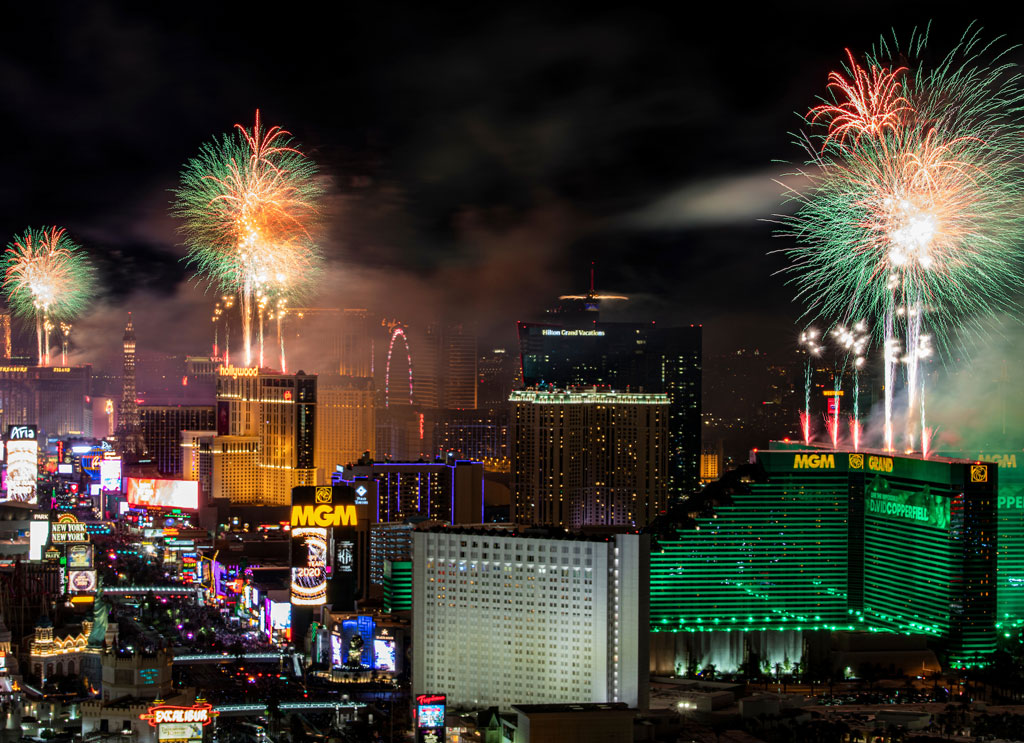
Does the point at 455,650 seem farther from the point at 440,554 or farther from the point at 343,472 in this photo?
the point at 343,472

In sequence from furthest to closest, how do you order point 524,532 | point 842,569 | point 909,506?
1. point 842,569
2. point 909,506
3. point 524,532

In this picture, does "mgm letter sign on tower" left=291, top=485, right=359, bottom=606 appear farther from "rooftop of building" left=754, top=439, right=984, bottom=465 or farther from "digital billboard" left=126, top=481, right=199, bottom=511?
"digital billboard" left=126, top=481, right=199, bottom=511

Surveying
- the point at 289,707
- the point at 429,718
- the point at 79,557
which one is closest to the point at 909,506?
the point at 429,718

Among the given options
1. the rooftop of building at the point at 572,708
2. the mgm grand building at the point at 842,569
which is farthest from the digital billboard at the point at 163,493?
the rooftop of building at the point at 572,708

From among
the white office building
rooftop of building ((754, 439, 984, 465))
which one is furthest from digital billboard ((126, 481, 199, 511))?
the white office building

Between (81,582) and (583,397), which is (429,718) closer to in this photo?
(81,582)

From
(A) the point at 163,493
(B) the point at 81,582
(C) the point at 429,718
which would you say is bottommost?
(C) the point at 429,718

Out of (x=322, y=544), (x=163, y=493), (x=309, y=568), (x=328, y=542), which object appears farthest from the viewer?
(x=163, y=493)

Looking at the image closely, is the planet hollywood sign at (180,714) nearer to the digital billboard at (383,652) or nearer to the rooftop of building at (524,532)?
the rooftop of building at (524,532)
